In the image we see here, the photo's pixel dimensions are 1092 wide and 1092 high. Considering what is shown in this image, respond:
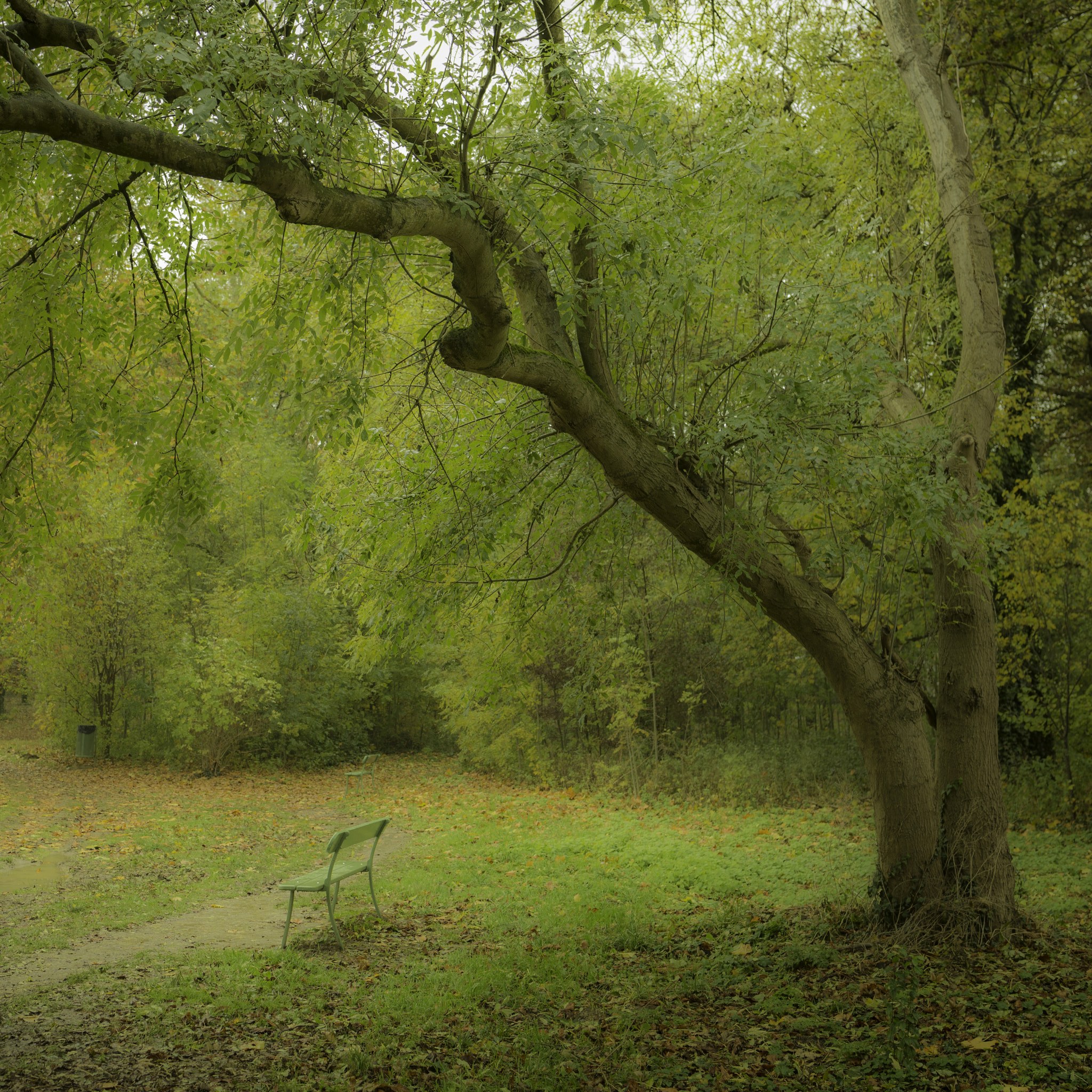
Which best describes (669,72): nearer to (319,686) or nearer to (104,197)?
(104,197)

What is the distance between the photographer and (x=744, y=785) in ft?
48.8

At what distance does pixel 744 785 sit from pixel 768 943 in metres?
8.11

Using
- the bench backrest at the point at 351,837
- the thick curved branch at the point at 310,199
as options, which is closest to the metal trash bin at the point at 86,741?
the bench backrest at the point at 351,837

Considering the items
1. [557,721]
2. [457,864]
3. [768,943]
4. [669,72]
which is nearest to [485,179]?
[669,72]

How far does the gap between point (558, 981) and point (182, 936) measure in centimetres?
316

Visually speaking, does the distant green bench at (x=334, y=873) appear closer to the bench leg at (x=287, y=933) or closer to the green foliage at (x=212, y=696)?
the bench leg at (x=287, y=933)

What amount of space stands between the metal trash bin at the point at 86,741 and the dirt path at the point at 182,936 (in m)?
12.2

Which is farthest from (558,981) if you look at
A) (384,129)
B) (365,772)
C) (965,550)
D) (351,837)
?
(365,772)

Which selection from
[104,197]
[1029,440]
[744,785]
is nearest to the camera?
[104,197]

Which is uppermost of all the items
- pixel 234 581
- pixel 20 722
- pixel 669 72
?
pixel 669 72

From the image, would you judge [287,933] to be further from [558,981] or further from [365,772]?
[365,772]

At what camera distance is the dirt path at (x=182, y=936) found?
615cm

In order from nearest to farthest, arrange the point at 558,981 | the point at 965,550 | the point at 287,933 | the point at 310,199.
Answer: the point at 310,199
the point at 558,981
the point at 965,550
the point at 287,933

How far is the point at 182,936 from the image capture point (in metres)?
7.25
